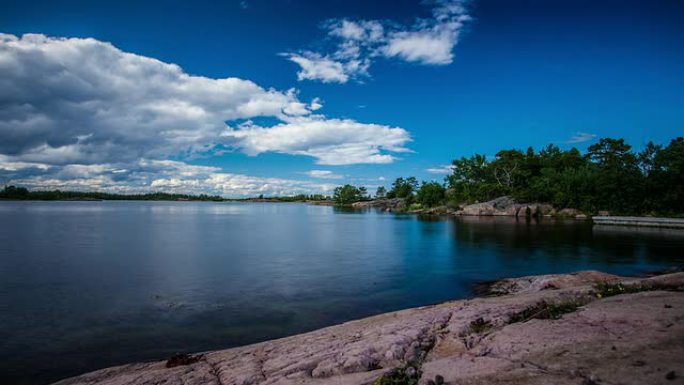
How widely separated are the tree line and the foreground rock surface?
77.9 metres

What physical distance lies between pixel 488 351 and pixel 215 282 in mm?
20215

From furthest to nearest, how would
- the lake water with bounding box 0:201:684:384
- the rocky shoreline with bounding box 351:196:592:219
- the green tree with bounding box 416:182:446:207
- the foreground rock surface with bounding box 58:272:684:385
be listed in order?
the green tree with bounding box 416:182:446:207 < the rocky shoreline with bounding box 351:196:592:219 < the lake water with bounding box 0:201:684:384 < the foreground rock surface with bounding box 58:272:684:385

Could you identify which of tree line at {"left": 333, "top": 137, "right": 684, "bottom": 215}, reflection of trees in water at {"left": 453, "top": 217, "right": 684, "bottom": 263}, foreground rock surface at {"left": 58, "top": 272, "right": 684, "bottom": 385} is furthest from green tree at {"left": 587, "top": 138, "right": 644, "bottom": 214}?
foreground rock surface at {"left": 58, "top": 272, "right": 684, "bottom": 385}

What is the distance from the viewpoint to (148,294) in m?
21.0

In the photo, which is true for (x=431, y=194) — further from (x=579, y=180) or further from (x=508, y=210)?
(x=579, y=180)

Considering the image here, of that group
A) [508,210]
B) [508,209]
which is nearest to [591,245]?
[508,210]

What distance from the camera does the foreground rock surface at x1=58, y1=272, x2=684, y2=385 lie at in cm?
621

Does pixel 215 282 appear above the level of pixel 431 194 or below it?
below

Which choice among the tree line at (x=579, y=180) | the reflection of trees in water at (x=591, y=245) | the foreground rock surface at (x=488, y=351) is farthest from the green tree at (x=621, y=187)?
the foreground rock surface at (x=488, y=351)

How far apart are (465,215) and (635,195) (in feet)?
135

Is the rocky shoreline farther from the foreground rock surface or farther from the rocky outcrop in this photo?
the foreground rock surface

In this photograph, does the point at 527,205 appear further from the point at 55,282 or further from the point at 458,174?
the point at 55,282

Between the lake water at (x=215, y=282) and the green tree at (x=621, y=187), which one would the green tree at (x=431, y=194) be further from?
the lake water at (x=215, y=282)

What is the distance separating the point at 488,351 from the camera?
7.73 meters
